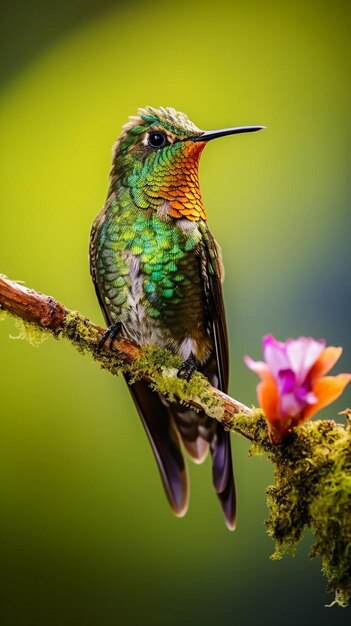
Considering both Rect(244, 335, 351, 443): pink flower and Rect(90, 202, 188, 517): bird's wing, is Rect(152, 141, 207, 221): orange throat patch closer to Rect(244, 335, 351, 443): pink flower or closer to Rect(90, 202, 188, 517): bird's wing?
Rect(90, 202, 188, 517): bird's wing

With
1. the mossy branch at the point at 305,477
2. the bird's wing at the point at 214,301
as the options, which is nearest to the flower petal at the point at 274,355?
the mossy branch at the point at 305,477

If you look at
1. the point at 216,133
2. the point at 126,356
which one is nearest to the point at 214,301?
the point at 126,356

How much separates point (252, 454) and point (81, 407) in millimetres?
1455

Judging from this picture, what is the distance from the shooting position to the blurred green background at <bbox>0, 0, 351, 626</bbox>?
2605 millimetres

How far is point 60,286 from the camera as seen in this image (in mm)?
2664

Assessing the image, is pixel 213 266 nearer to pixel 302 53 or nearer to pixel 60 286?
pixel 60 286

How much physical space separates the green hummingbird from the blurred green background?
0.60 meters

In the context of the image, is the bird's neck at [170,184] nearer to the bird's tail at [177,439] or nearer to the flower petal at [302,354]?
the bird's tail at [177,439]

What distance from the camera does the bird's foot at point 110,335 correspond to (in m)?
1.73

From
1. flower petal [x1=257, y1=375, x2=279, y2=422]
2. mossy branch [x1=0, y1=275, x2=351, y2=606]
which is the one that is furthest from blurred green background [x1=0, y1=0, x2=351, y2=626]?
flower petal [x1=257, y1=375, x2=279, y2=422]

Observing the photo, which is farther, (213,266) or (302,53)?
(302,53)

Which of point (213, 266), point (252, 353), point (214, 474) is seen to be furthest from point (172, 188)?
point (252, 353)

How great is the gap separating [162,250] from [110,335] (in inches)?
10.7

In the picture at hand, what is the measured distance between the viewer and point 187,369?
1825mm
